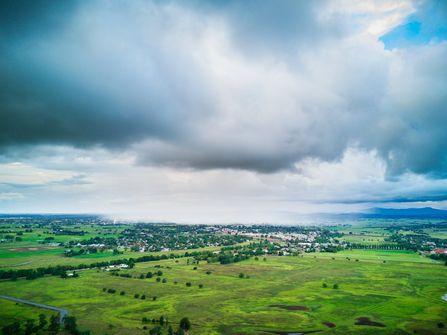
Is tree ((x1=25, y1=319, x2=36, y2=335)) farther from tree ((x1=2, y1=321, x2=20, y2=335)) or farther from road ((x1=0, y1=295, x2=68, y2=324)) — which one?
road ((x1=0, y1=295, x2=68, y2=324))

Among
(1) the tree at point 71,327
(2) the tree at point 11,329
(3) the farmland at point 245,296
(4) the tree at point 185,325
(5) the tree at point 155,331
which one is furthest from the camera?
(3) the farmland at point 245,296

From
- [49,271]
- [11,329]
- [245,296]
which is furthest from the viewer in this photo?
[49,271]

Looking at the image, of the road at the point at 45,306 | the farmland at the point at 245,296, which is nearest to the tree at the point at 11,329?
the farmland at the point at 245,296

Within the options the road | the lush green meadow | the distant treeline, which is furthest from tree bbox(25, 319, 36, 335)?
the distant treeline

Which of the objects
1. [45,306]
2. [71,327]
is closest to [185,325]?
[71,327]

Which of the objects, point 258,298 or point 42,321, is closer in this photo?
point 42,321

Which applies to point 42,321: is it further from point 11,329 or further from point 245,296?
point 245,296

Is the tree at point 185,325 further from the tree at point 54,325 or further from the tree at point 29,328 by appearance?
the tree at point 29,328

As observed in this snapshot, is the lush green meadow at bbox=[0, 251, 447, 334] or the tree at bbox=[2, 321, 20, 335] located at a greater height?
the tree at bbox=[2, 321, 20, 335]
